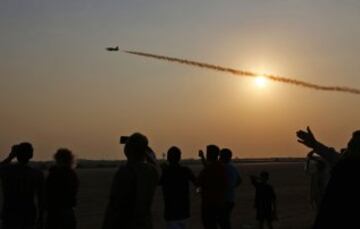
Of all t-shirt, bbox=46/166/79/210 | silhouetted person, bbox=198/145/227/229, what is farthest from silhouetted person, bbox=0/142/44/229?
A: silhouetted person, bbox=198/145/227/229

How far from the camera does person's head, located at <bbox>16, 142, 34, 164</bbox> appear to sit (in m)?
10.1

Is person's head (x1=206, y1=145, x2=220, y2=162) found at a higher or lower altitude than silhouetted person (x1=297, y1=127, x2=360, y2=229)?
higher

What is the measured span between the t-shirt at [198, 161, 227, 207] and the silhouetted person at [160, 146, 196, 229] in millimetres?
1158

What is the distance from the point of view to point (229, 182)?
538 inches

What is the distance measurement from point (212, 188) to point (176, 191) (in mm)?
1494

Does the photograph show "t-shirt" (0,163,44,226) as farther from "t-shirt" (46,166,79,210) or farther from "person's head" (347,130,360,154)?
"person's head" (347,130,360,154)

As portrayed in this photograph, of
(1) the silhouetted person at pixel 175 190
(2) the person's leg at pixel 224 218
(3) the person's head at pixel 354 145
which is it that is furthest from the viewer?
(2) the person's leg at pixel 224 218

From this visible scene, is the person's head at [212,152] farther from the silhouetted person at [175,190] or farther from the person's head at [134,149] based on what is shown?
the person's head at [134,149]

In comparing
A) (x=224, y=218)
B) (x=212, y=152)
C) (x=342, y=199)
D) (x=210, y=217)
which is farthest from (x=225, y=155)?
(x=342, y=199)

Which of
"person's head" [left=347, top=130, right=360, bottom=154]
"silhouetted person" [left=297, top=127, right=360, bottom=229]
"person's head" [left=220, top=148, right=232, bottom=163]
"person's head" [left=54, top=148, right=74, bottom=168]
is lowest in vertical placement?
"silhouetted person" [left=297, top=127, right=360, bottom=229]

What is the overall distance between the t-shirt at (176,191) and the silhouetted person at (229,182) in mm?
1635

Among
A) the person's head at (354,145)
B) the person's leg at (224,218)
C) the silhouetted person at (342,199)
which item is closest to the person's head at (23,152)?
the person's leg at (224,218)

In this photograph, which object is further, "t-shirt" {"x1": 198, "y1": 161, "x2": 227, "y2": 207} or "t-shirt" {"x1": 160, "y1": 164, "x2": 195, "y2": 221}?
"t-shirt" {"x1": 198, "y1": 161, "x2": 227, "y2": 207}

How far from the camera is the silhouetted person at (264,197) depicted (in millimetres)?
16984
